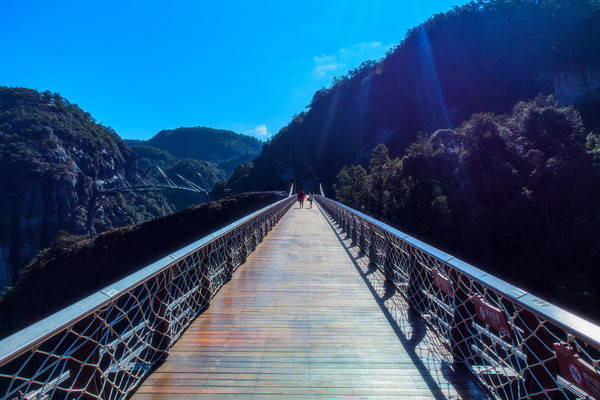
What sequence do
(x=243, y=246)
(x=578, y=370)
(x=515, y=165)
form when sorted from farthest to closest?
(x=515, y=165)
(x=243, y=246)
(x=578, y=370)

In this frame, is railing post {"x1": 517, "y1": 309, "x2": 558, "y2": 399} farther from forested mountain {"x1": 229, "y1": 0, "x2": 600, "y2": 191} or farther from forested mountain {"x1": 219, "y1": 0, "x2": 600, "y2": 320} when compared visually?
forested mountain {"x1": 229, "y1": 0, "x2": 600, "y2": 191}

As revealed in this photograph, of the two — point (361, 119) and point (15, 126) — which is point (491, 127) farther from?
point (15, 126)

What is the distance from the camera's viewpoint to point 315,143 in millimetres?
91812

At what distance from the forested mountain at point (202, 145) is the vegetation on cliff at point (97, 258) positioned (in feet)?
361

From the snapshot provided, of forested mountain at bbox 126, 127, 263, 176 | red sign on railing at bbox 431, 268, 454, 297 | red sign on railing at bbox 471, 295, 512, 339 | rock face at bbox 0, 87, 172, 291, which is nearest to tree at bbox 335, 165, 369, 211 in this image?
red sign on railing at bbox 431, 268, 454, 297

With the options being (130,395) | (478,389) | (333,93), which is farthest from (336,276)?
(333,93)

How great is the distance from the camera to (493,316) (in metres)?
1.82

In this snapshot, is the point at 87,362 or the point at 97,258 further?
the point at 97,258

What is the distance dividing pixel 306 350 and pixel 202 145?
16672 cm

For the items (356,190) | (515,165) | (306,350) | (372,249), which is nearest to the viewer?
(306,350)

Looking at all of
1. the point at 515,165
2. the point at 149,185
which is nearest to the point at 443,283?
the point at 515,165

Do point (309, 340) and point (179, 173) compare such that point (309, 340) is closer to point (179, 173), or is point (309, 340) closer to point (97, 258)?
point (97, 258)

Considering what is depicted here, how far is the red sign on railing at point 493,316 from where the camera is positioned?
173cm

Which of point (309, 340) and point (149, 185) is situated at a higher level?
point (149, 185)
